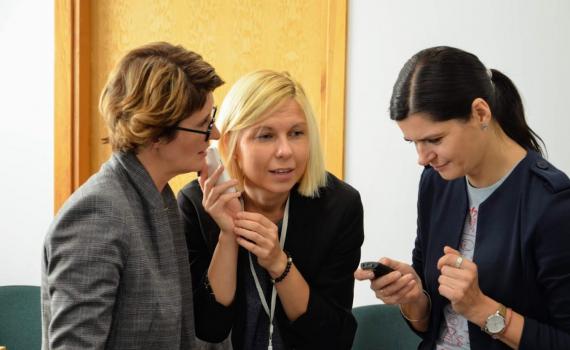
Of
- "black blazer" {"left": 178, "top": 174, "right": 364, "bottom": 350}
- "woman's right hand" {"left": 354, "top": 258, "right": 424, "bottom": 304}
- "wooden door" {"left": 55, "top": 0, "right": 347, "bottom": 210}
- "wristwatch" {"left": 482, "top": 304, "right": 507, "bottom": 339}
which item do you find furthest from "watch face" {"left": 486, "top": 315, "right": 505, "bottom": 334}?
"wooden door" {"left": 55, "top": 0, "right": 347, "bottom": 210}

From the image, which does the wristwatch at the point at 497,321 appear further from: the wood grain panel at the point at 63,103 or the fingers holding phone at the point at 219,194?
the wood grain panel at the point at 63,103

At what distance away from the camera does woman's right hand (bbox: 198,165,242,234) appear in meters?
1.68

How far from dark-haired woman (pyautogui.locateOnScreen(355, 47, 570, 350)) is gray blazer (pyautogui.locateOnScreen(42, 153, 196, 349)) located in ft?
2.13

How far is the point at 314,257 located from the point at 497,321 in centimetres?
57

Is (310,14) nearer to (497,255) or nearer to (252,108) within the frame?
(252,108)

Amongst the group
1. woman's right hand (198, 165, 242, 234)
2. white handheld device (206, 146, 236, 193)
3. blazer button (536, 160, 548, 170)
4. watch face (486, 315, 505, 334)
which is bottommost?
watch face (486, 315, 505, 334)

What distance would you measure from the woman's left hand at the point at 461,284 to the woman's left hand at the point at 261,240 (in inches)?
17.1

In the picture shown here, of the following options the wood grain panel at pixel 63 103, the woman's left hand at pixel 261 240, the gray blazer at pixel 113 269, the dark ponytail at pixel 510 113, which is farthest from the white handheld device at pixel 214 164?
the wood grain panel at pixel 63 103

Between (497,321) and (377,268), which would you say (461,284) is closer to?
(497,321)

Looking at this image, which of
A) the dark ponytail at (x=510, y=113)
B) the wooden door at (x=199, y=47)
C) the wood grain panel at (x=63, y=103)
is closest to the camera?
the dark ponytail at (x=510, y=113)

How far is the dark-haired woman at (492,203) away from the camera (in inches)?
55.4

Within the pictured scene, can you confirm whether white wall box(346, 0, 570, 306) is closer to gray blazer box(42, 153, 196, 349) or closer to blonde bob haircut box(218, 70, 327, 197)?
blonde bob haircut box(218, 70, 327, 197)

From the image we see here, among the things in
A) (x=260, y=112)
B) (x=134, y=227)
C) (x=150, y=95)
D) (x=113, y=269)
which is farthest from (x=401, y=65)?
(x=113, y=269)

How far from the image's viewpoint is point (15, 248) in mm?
3281
